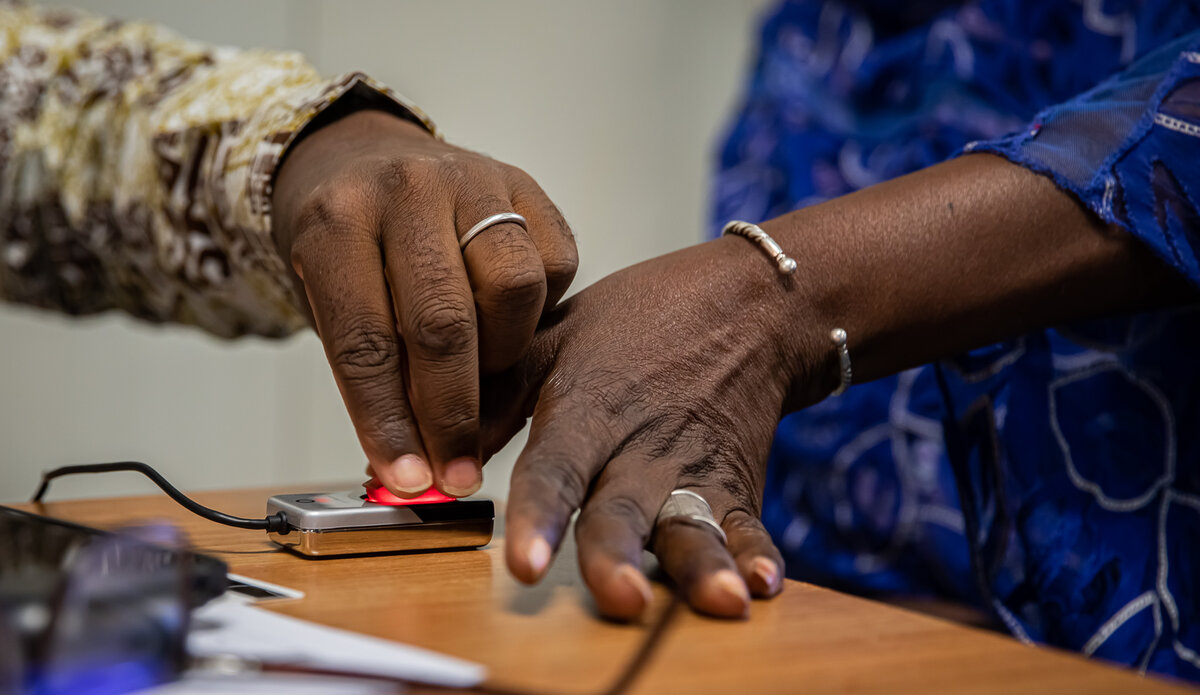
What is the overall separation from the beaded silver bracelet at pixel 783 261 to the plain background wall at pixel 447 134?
95 cm

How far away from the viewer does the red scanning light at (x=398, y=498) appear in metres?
0.51

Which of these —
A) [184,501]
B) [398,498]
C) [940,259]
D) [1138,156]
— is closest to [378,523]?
[398,498]

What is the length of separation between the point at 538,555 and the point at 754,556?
0.10m

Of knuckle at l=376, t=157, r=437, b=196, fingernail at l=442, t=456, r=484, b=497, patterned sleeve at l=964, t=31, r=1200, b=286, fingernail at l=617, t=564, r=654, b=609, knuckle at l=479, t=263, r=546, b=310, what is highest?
patterned sleeve at l=964, t=31, r=1200, b=286

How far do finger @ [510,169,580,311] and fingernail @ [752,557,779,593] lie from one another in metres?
0.21

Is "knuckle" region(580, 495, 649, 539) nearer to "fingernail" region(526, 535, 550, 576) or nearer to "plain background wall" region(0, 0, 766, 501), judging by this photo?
"fingernail" region(526, 535, 550, 576)

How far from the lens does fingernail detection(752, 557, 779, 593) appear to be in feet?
1.30

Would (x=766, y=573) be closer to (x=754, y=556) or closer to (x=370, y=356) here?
(x=754, y=556)

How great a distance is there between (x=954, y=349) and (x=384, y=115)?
17.4 inches

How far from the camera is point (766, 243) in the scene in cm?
59

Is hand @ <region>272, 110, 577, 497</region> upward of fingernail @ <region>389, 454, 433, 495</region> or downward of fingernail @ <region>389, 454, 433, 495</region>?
upward

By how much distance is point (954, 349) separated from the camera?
641 millimetres

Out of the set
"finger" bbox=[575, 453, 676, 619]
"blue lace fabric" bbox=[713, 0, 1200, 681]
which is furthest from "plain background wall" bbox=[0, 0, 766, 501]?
"finger" bbox=[575, 453, 676, 619]

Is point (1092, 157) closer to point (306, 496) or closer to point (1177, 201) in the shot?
point (1177, 201)
